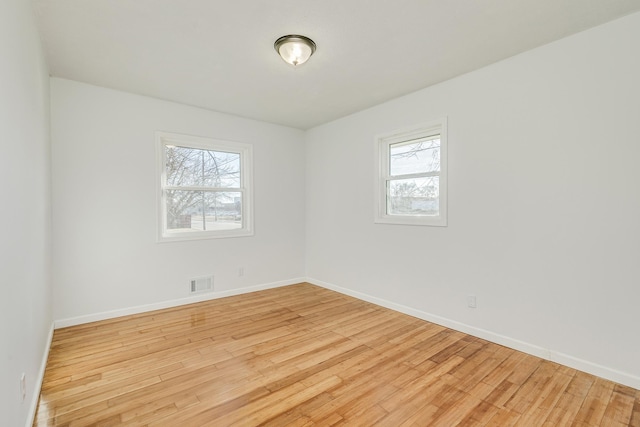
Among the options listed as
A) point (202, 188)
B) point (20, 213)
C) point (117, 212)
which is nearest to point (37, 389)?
point (20, 213)

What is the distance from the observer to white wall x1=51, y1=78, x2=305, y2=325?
3.21m

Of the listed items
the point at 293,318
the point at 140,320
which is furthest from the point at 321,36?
the point at 140,320

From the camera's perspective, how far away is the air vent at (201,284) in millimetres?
4051

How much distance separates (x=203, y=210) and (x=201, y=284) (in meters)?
0.99

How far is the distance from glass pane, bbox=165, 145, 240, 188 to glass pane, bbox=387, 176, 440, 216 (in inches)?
88.0

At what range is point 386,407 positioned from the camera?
1956mm

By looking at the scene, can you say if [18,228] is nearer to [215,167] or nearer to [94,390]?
[94,390]

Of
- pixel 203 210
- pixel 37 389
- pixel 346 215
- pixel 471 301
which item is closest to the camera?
pixel 37 389

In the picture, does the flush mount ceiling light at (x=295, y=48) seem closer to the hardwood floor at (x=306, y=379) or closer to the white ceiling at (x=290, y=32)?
the white ceiling at (x=290, y=32)

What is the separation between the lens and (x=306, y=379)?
2.27 meters

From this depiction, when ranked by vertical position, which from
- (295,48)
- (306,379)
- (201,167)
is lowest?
Result: (306,379)

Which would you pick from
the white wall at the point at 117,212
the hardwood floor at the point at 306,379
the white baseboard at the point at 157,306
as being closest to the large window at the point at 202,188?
the white wall at the point at 117,212

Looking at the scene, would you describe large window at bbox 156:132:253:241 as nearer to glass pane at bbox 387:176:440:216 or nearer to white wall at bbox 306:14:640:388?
glass pane at bbox 387:176:440:216

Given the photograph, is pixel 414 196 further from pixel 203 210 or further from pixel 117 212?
pixel 117 212
